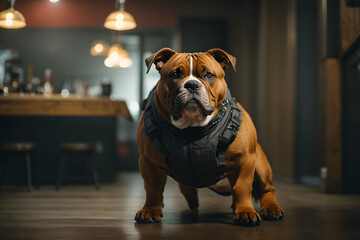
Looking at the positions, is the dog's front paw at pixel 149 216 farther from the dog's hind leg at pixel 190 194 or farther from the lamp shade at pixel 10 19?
the lamp shade at pixel 10 19

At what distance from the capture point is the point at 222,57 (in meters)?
2.15

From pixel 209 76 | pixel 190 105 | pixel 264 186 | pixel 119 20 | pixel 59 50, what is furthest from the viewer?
pixel 59 50

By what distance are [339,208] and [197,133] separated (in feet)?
4.58

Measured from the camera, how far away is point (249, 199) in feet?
6.79

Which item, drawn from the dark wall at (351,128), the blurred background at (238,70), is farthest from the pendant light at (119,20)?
the dark wall at (351,128)

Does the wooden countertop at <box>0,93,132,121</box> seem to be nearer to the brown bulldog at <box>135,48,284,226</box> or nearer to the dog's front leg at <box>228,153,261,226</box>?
the brown bulldog at <box>135,48,284,226</box>

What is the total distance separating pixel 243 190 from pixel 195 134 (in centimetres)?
36

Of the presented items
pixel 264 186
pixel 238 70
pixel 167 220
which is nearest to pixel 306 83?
pixel 238 70

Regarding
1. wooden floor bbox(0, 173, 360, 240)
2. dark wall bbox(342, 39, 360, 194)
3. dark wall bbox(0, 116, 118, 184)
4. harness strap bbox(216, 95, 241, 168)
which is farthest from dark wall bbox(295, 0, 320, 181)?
harness strap bbox(216, 95, 241, 168)

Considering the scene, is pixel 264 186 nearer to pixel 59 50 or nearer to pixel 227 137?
pixel 227 137

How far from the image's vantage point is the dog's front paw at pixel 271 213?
2.21 metres

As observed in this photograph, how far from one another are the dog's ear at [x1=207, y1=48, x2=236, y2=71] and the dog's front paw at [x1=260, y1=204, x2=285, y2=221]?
0.77 m

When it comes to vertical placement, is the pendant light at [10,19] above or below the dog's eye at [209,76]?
above

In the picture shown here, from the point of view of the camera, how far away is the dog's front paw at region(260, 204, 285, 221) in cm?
221
